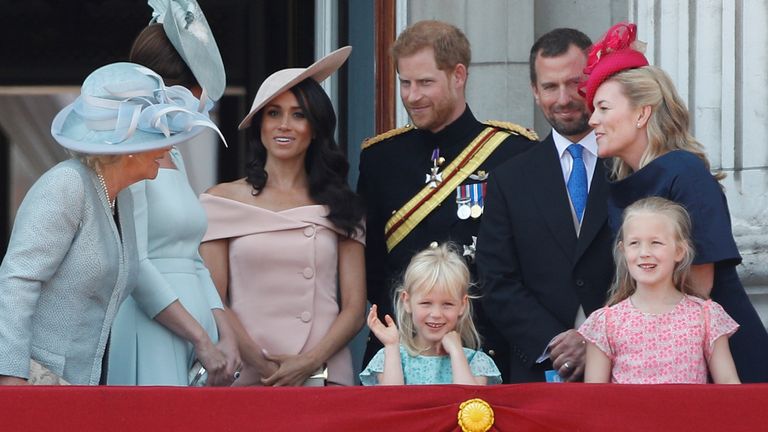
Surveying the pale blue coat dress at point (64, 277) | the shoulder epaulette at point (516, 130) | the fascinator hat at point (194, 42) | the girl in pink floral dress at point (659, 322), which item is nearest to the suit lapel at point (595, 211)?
the girl in pink floral dress at point (659, 322)

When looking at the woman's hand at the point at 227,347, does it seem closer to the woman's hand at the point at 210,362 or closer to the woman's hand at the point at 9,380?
the woman's hand at the point at 210,362

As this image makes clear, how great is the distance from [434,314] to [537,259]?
0.36 meters

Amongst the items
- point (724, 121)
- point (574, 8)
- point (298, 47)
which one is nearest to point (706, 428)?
point (724, 121)

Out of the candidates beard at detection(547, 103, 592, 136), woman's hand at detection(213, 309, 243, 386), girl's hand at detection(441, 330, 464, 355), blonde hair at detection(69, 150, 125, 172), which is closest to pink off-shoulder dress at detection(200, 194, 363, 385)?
woman's hand at detection(213, 309, 243, 386)

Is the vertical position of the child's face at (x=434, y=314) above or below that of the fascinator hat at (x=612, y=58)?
below

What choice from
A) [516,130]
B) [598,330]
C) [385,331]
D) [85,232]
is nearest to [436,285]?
[385,331]

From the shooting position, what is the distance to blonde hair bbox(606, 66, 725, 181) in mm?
4832

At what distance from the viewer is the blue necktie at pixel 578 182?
515 cm

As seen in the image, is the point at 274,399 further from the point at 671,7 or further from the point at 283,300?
the point at 671,7

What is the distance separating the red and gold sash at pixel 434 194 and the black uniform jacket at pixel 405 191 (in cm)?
2

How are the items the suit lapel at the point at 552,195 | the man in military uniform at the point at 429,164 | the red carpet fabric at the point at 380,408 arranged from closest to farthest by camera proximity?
the red carpet fabric at the point at 380,408
the suit lapel at the point at 552,195
the man in military uniform at the point at 429,164

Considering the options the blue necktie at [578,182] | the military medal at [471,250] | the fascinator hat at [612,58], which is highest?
the fascinator hat at [612,58]

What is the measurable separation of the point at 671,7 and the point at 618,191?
128 centimetres

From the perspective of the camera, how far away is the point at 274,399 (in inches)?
164
